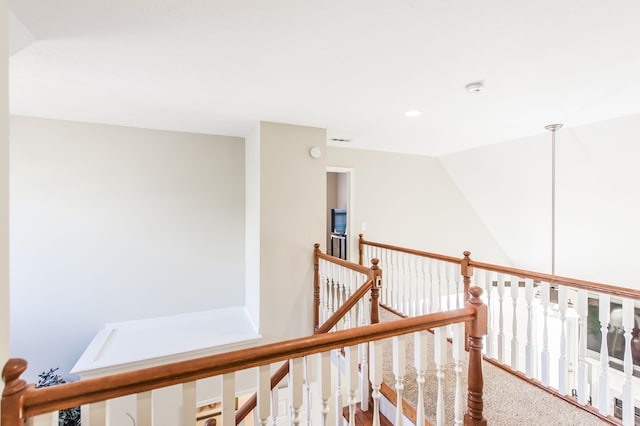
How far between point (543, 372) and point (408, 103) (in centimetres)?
234

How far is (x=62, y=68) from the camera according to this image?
6.35 ft

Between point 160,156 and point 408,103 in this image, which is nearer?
point 408,103

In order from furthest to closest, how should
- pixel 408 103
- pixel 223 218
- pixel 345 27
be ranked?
pixel 223 218 → pixel 408 103 → pixel 345 27

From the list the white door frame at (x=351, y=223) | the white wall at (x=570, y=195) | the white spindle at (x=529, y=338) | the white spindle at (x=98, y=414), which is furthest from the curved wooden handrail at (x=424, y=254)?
the white spindle at (x=98, y=414)

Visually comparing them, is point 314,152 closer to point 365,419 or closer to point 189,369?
point 365,419

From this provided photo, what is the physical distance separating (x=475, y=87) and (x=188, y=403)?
102 inches

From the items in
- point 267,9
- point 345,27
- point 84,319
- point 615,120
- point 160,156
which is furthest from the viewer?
point 160,156

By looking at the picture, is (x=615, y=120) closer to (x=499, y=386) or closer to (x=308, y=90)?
(x=499, y=386)

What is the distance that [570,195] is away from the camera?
3787 mm

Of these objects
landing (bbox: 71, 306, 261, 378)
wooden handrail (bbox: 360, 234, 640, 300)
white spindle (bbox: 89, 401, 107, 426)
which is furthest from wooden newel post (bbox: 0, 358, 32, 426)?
wooden handrail (bbox: 360, 234, 640, 300)

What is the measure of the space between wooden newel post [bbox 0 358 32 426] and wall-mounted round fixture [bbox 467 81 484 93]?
279 centimetres

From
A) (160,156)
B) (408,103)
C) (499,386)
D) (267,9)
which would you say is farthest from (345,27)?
(160,156)

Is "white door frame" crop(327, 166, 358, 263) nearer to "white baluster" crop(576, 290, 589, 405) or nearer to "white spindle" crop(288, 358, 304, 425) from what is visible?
"white baluster" crop(576, 290, 589, 405)

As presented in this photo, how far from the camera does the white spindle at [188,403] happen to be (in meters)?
1.03
